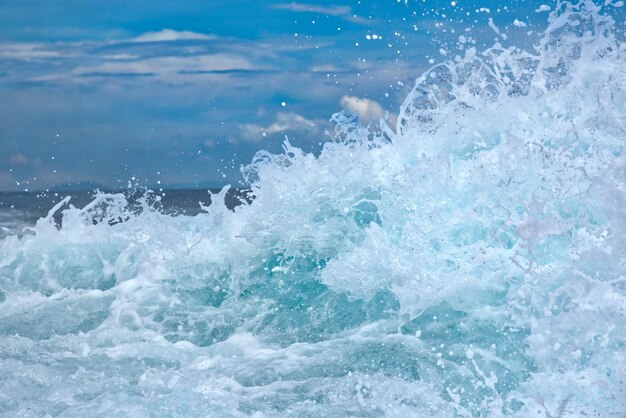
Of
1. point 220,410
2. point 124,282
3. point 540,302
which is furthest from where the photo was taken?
point 124,282

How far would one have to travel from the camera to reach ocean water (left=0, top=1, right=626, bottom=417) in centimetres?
494

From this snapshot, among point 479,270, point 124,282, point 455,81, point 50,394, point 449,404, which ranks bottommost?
point 449,404

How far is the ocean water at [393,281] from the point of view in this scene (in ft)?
16.2

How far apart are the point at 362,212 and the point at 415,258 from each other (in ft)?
3.47

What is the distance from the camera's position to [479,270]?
612 centimetres

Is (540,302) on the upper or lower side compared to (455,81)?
lower

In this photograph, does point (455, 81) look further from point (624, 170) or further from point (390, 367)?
point (390, 367)

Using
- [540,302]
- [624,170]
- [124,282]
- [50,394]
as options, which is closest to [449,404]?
[540,302]

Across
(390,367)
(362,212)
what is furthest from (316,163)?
(390,367)

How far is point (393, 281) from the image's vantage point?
6320 mm

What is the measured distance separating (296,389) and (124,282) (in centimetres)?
339

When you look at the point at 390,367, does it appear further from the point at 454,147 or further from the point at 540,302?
the point at 454,147

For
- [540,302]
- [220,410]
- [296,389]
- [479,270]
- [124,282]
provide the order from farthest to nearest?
[124,282] → [479,270] → [540,302] → [296,389] → [220,410]

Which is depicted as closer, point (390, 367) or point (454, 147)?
point (390, 367)
